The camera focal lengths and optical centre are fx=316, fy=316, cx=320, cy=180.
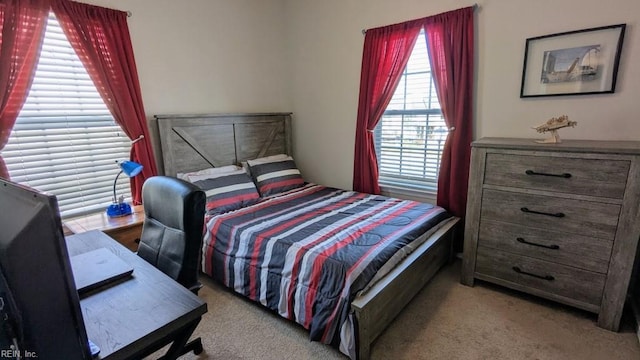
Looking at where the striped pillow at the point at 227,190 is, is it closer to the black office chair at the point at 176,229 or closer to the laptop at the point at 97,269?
the black office chair at the point at 176,229

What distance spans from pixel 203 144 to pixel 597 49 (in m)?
3.14

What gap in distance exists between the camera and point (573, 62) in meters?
2.17

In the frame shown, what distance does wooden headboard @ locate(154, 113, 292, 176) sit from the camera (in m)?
2.81

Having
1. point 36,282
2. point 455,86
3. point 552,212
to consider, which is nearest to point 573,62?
point 455,86

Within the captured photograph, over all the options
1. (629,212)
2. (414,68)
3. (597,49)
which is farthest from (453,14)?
(629,212)

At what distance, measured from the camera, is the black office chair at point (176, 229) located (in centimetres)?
138

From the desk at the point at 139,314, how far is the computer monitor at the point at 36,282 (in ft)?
0.79

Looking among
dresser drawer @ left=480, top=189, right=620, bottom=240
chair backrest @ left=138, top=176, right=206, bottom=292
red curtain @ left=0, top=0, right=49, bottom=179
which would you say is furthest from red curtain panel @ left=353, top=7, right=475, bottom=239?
red curtain @ left=0, top=0, right=49, bottom=179

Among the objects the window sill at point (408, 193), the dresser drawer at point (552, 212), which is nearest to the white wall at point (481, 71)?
the window sill at point (408, 193)

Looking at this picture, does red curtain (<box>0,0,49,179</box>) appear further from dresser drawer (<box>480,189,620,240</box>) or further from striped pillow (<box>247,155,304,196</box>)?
dresser drawer (<box>480,189,620,240</box>)

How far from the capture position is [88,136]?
7.96ft

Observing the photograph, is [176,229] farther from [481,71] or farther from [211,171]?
[481,71]

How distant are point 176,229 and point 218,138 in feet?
6.12

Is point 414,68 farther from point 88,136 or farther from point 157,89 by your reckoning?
point 88,136
